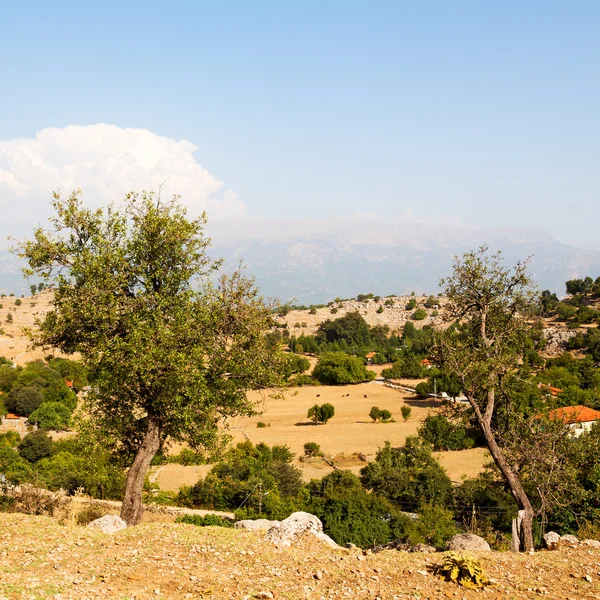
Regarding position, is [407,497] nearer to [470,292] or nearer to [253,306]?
[470,292]

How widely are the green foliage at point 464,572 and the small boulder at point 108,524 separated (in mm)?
7707

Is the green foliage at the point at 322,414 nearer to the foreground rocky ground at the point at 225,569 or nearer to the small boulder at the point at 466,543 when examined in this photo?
the small boulder at the point at 466,543

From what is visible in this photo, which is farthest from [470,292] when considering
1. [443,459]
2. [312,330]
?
[312,330]

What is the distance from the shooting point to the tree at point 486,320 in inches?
731

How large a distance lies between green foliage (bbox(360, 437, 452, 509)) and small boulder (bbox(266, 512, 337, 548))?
18.8m

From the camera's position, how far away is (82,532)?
12797 millimetres

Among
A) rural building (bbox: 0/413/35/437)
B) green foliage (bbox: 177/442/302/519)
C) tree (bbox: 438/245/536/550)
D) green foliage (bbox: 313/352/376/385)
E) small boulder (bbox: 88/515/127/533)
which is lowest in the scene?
green foliage (bbox: 313/352/376/385)

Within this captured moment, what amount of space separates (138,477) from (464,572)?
9497mm

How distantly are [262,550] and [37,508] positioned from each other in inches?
353

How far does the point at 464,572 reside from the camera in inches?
437

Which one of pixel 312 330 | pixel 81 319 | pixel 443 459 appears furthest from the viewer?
pixel 312 330

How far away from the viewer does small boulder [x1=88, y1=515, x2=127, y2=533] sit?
13523 millimetres

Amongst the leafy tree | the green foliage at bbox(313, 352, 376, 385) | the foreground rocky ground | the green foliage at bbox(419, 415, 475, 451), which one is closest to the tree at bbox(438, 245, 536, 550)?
the foreground rocky ground

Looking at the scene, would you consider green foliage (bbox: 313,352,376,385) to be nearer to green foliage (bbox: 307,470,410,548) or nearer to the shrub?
the shrub
